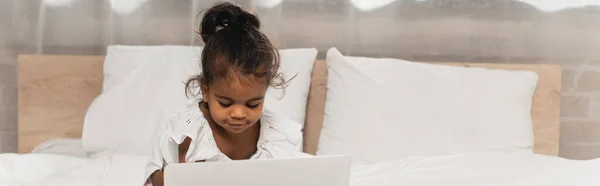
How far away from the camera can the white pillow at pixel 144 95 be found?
1.89 meters

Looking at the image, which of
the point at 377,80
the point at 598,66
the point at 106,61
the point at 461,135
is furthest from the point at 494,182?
the point at 106,61

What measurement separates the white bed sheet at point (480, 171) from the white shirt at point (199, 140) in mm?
256

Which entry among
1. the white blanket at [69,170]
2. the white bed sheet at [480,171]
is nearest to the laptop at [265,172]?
the white bed sheet at [480,171]

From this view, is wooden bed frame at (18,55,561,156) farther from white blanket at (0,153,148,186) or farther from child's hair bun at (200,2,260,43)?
child's hair bun at (200,2,260,43)

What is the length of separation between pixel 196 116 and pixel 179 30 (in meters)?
0.84

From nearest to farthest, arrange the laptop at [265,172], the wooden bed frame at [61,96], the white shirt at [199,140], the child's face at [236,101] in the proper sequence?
1. the laptop at [265,172]
2. the child's face at [236,101]
3. the white shirt at [199,140]
4. the wooden bed frame at [61,96]

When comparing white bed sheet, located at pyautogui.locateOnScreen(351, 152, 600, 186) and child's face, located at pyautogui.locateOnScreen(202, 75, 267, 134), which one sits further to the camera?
white bed sheet, located at pyautogui.locateOnScreen(351, 152, 600, 186)

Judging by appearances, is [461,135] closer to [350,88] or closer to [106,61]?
[350,88]

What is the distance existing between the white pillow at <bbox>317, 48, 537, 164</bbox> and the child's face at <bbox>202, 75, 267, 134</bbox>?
2.31 ft

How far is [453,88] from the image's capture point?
6.65 feet

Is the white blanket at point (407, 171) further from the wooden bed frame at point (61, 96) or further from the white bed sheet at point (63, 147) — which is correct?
the wooden bed frame at point (61, 96)

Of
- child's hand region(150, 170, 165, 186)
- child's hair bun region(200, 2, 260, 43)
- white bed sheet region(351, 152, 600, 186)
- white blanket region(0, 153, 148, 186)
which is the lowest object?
white blanket region(0, 153, 148, 186)

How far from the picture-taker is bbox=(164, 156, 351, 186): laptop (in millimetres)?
1047

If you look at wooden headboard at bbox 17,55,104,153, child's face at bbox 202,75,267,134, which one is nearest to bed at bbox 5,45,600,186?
wooden headboard at bbox 17,55,104,153
